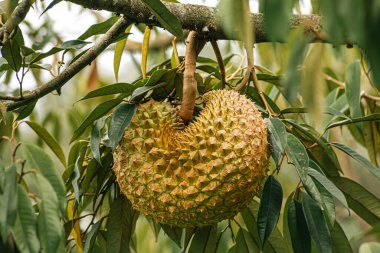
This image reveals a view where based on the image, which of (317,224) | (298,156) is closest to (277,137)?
(298,156)

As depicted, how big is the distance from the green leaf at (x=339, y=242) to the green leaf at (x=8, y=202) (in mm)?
692

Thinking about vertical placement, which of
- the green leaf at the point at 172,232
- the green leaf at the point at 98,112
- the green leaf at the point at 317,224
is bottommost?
the green leaf at the point at 172,232

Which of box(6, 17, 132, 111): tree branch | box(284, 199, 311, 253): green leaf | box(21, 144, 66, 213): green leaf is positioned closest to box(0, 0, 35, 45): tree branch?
box(6, 17, 132, 111): tree branch

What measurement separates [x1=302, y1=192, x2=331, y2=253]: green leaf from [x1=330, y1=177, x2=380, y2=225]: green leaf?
0.21 metres

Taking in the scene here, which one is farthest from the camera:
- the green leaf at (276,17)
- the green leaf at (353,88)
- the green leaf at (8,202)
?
the green leaf at (353,88)

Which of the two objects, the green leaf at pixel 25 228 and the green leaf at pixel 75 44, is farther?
the green leaf at pixel 75 44

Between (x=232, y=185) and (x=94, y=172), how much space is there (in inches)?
12.7

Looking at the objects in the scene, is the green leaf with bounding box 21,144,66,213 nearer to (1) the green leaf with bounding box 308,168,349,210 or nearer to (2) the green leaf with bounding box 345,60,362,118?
(1) the green leaf with bounding box 308,168,349,210

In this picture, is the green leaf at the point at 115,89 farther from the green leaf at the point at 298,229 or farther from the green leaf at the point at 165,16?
the green leaf at the point at 298,229

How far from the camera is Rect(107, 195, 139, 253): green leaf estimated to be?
128 cm

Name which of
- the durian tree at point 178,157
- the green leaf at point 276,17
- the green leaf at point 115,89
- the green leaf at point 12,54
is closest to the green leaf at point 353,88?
the durian tree at point 178,157

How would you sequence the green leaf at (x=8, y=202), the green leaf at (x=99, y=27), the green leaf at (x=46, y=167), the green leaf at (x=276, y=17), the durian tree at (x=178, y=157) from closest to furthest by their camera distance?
the green leaf at (x=276, y=17), the green leaf at (x=8, y=202), the green leaf at (x=46, y=167), the durian tree at (x=178, y=157), the green leaf at (x=99, y=27)

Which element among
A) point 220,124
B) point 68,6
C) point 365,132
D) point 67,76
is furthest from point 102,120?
point 68,6

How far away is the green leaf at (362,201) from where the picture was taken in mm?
1322
